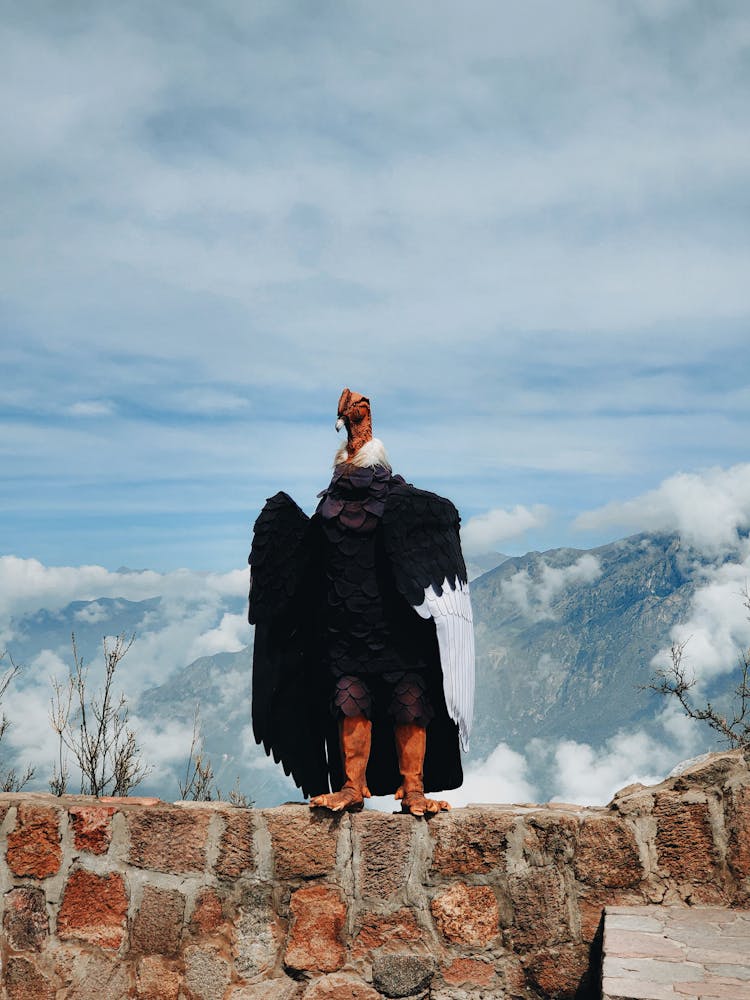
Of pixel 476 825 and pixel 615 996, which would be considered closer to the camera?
pixel 615 996

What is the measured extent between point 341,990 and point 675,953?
1279 millimetres

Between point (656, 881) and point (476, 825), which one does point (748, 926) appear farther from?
point (476, 825)

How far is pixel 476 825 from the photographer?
3668 millimetres

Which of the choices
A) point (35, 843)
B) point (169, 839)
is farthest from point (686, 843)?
point (35, 843)

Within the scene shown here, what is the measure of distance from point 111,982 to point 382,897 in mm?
1048

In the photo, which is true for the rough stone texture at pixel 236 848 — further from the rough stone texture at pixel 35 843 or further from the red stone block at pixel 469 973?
the red stone block at pixel 469 973

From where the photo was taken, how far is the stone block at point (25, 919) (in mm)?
3725

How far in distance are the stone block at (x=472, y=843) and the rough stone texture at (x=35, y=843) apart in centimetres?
143

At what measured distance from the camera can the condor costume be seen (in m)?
3.79

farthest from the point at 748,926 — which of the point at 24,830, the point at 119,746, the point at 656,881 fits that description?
the point at 119,746

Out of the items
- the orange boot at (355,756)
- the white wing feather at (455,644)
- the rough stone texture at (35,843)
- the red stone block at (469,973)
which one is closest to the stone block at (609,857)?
the red stone block at (469,973)

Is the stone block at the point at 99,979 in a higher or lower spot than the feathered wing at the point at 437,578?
lower

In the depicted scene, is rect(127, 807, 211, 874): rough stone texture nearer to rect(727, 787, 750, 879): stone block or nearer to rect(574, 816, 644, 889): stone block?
rect(574, 816, 644, 889): stone block

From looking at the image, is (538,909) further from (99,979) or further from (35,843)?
(35,843)
